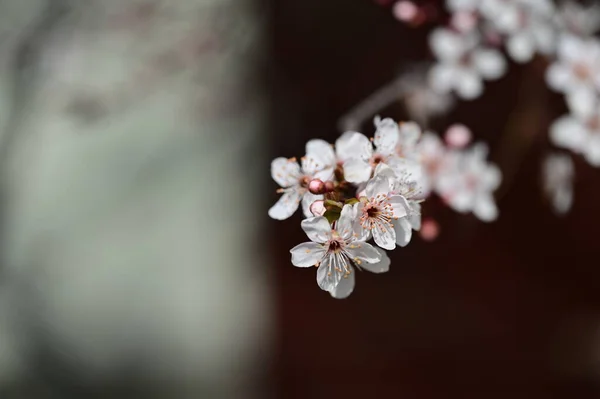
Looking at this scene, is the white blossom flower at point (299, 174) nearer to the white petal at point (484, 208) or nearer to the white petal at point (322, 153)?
the white petal at point (322, 153)

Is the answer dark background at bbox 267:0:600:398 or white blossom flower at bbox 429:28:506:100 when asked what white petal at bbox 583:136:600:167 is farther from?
dark background at bbox 267:0:600:398

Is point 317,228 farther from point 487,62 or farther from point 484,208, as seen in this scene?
point 487,62

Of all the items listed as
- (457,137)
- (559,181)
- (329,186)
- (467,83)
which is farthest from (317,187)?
(559,181)

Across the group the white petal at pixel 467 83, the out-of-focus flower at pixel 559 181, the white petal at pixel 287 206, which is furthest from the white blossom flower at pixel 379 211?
the out-of-focus flower at pixel 559 181

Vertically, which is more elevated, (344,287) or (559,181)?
(559,181)

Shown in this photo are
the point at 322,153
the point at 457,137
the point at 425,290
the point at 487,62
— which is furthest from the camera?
the point at 425,290

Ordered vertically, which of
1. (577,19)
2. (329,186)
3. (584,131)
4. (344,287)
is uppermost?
(577,19)

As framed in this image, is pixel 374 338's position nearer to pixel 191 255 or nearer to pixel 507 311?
pixel 507 311
